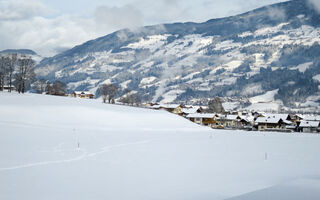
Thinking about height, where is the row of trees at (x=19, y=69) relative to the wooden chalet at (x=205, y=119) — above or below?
above

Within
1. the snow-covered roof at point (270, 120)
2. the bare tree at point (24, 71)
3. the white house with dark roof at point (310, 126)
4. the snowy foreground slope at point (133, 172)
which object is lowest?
the white house with dark roof at point (310, 126)

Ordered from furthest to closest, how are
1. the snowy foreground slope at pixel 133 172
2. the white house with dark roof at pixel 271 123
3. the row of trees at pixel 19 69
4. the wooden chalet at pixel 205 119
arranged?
the wooden chalet at pixel 205 119 → the white house with dark roof at pixel 271 123 → the row of trees at pixel 19 69 → the snowy foreground slope at pixel 133 172

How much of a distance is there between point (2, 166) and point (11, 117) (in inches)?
1717

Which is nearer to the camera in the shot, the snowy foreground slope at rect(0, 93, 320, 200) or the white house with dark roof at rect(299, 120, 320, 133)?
the snowy foreground slope at rect(0, 93, 320, 200)

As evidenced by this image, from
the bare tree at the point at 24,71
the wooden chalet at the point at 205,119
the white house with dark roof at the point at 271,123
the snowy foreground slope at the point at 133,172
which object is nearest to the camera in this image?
the snowy foreground slope at the point at 133,172

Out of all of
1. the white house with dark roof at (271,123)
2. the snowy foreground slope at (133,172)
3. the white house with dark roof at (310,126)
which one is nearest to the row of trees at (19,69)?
the snowy foreground slope at (133,172)

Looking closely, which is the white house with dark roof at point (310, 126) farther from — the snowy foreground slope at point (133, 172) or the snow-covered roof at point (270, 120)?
the snowy foreground slope at point (133, 172)

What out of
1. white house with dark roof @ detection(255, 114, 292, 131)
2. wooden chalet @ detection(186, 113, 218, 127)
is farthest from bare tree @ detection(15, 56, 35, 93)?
white house with dark roof @ detection(255, 114, 292, 131)

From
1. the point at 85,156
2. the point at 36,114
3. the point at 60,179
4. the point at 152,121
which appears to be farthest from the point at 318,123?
the point at 60,179

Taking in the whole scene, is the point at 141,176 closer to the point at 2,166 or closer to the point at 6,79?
the point at 2,166

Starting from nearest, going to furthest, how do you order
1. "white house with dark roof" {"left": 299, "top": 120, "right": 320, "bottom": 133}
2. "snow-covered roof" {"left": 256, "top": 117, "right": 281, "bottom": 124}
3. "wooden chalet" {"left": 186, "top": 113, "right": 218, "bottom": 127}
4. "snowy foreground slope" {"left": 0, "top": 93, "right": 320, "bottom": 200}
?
"snowy foreground slope" {"left": 0, "top": 93, "right": 320, "bottom": 200} → "white house with dark roof" {"left": 299, "top": 120, "right": 320, "bottom": 133} → "snow-covered roof" {"left": 256, "top": 117, "right": 281, "bottom": 124} → "wooden chalet" {"left": 186, "top": 113, "right": 218, "bottom": 127}

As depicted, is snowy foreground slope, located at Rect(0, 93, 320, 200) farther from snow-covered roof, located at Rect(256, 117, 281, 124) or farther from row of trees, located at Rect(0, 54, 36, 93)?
snow-covered roof, located at Rect(256, 117, 281, 124)

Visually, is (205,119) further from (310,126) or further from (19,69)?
(19,69)

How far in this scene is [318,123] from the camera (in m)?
147
